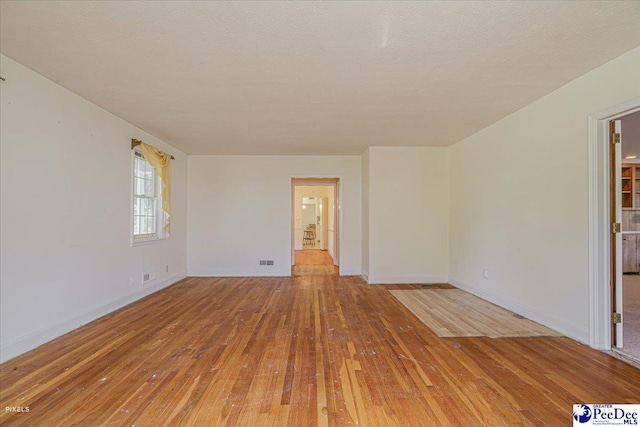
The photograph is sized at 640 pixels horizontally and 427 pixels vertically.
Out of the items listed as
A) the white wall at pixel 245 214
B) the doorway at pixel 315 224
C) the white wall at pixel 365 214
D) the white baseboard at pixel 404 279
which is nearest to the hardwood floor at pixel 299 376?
the white baseboard at pixel 404 279

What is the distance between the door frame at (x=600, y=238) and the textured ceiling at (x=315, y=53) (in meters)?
0.64

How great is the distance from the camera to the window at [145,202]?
431 cm

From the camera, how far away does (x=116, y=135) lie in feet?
12.4

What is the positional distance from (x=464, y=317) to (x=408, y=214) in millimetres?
2318

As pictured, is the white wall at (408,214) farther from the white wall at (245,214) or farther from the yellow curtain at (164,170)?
the yellow curtain at (164,170)

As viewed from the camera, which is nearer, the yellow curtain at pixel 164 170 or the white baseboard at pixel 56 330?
the white baseboard at pixel 56 330

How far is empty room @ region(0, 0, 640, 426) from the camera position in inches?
71.5

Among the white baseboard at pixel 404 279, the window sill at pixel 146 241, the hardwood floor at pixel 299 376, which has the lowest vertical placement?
the hardwood floor at pixel 299 376

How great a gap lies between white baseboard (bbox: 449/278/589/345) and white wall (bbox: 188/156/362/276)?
8.14ft

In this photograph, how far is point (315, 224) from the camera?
14164mm

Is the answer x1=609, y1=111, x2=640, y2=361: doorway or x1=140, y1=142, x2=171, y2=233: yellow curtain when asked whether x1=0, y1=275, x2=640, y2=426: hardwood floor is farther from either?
x1=140, y1=142, x2=171, y2=233: yellow curtain

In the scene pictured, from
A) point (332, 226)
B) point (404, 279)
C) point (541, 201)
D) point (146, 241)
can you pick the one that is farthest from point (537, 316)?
point (332, 226)

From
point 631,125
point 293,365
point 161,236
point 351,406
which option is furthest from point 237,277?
point 631,125

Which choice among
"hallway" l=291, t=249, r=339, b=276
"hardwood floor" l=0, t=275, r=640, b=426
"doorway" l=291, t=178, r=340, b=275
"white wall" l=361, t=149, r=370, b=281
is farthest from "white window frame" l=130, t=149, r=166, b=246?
"white wall" l=361, t=149, r=370, b=281
